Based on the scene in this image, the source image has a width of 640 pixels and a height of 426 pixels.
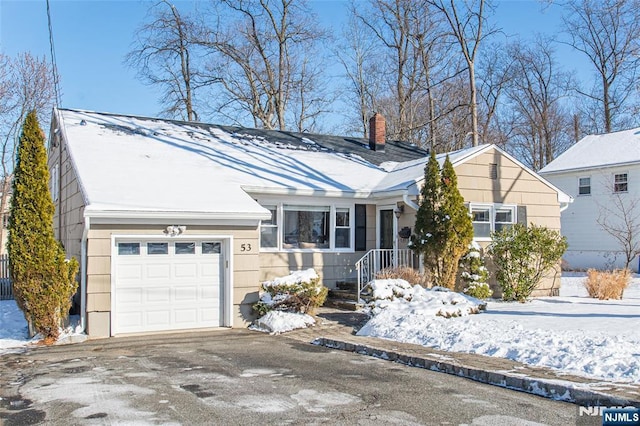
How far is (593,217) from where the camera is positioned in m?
27.0

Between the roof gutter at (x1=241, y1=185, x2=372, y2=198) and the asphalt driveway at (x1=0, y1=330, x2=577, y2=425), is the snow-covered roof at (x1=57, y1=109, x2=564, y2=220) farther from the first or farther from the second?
the asphalt driveway at (x1=0, y1=330, x2=577, y2=425)

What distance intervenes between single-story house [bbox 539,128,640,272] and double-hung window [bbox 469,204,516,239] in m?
10.5

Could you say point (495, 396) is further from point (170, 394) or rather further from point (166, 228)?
point (166, 228)

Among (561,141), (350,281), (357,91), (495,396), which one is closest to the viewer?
(495,396)

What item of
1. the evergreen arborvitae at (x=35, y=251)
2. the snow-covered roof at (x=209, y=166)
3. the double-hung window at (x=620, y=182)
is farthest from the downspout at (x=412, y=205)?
the double-hung window at (x=620, y=182)

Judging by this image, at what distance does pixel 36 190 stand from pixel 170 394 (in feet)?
20.2

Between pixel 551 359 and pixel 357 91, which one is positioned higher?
pixel 357 91

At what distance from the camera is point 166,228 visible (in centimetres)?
1184

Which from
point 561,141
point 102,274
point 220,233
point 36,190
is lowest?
point 102,274

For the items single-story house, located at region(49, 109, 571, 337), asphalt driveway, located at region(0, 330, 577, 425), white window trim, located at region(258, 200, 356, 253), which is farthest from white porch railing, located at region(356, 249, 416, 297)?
asphalt driveway, located at region(0, 330, 577, 425)

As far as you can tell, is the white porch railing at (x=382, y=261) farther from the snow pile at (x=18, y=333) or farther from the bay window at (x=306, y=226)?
the snow pile at (x=18, y=333)

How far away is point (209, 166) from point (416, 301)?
637 centimetres

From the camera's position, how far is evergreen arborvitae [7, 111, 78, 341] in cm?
1075

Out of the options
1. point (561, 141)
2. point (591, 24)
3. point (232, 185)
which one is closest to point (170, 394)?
point (232, 185)
